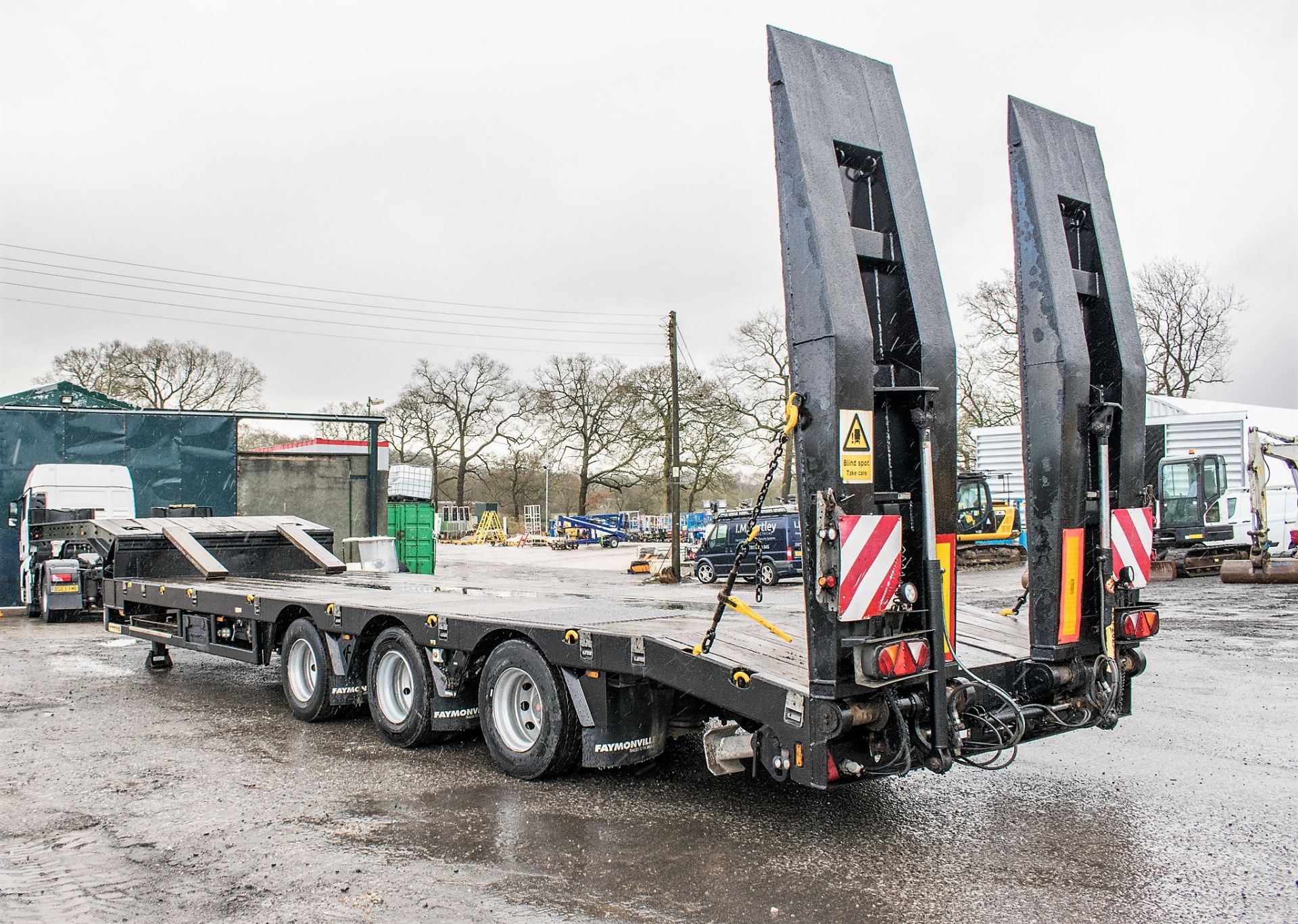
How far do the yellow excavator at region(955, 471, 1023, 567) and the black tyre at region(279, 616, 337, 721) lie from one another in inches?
820

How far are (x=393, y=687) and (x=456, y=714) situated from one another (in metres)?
0.83

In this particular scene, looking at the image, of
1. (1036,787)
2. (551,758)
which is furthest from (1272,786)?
(551,758)

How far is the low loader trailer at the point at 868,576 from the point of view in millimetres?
4500

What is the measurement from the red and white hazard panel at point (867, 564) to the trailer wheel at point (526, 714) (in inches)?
77.8

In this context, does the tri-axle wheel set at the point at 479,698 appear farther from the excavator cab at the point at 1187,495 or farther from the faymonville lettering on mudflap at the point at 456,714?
the excavator cab at the point at 1187,495

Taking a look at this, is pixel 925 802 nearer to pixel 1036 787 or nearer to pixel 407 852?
pixel 1036 787

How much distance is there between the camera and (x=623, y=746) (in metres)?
5.56

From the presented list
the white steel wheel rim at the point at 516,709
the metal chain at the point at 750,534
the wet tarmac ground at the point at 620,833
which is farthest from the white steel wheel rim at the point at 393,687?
the metal chain at the point at 750,534

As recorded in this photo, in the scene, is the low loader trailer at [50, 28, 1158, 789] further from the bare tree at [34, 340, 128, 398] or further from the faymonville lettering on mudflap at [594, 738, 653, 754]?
the bare tree at [34, 340, 128, 398]

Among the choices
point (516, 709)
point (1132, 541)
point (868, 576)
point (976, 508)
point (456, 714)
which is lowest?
point (456, 714)

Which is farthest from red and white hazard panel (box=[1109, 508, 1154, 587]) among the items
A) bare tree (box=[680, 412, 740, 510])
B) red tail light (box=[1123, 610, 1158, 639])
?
bare tree (box=[680, 412, 740, 510])

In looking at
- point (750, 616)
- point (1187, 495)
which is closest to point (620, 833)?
point (750, 616)

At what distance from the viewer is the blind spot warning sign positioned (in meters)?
4.45

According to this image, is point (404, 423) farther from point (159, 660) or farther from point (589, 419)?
point (159, 660)
